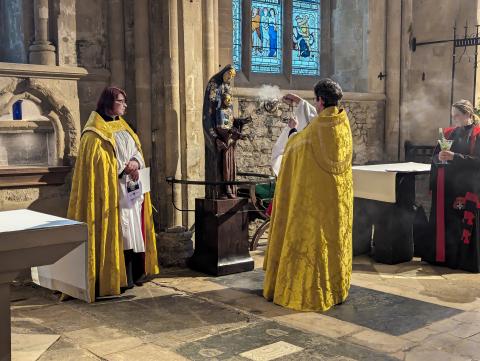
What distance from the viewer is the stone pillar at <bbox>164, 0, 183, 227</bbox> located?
20.2 feet

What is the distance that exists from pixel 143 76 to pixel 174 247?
1885 mm

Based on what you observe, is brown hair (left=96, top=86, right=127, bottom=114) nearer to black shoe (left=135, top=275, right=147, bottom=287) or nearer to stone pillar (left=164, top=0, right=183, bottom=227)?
stone pillar (left=164, top=0, right=183, bottom=227)

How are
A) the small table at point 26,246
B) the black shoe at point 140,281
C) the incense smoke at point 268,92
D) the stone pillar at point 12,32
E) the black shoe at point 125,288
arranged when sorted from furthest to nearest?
the incense smoke at point 268,92 < the stone pillar at point 12,32 < the black shoe at point 140,281 < the black shoe at point 125,288 < the small table at point 26,246

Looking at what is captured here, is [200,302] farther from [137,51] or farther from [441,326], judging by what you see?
[137,51]

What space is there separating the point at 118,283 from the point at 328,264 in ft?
5.92

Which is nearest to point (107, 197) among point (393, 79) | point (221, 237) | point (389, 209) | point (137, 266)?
point (137, 266)

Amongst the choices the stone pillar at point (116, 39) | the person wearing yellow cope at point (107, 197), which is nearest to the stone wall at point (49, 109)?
the stone pillar at point (116, 39)

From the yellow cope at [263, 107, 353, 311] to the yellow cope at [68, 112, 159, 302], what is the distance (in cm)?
146

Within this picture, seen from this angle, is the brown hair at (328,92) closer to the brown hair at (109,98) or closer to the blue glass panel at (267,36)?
the brown hair at (109,98)

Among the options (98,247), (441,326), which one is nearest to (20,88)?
(98,247)

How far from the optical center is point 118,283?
194 inches

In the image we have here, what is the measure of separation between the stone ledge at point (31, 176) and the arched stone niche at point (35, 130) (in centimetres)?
12

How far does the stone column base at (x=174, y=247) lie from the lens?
6.14 meters

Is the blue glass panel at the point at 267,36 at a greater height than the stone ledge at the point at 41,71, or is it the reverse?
the blue glass panel at the point at 267,36
